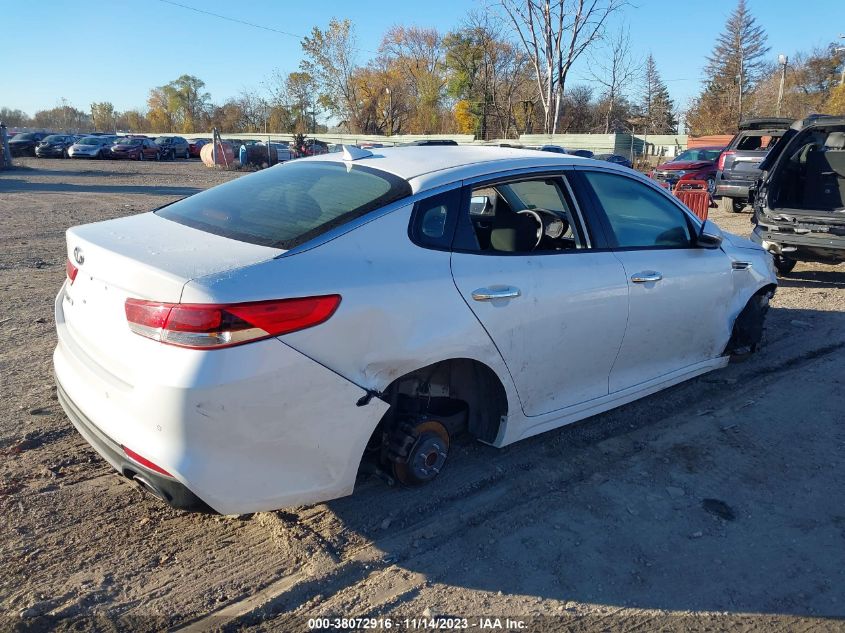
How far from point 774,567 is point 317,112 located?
69123 millimetres

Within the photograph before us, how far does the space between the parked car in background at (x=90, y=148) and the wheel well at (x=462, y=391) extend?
42.6m

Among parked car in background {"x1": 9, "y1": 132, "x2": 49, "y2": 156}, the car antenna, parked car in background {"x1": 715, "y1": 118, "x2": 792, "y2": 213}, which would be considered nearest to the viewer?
the car antenna

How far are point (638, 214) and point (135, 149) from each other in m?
42.8

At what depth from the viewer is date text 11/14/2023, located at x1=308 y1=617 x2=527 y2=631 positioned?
247 cm

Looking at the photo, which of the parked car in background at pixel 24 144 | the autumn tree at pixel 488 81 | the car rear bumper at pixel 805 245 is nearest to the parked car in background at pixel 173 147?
the parked car in background at pixel 24 144

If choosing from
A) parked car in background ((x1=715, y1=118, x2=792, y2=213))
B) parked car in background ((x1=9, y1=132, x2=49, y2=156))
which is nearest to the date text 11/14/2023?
parked car in background ((x1=715, y1=118, x2=792, y2=213))

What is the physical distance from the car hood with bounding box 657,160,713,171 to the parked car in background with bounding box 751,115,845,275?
13084mm

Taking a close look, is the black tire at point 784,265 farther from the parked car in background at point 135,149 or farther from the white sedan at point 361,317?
the parked car in background at point 135,149

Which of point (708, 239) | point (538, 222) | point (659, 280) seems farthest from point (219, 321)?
point (708, 239)

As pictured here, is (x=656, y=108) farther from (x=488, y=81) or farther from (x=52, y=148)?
(x=52, y=148)

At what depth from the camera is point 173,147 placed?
148 feet

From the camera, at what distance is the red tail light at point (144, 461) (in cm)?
246

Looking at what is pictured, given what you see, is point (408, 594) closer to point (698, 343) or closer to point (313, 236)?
point (313, 236)

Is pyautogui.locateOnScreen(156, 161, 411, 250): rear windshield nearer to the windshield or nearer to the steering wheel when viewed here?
the steering wheel
